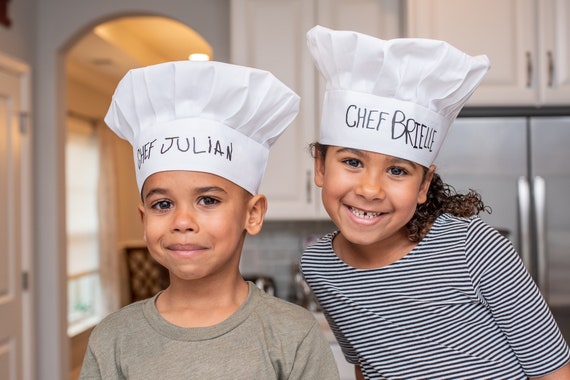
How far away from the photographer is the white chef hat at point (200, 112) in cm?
118

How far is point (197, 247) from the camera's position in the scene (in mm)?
1185

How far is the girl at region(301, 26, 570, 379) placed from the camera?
1.30m

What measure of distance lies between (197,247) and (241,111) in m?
0.24

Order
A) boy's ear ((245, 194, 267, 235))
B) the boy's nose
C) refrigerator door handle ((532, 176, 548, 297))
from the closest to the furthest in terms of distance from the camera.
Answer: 1. the boy's nose
2. boy's ear ((245, 194, 267, 235))
3. refrigerator door handle ((532, 176, 548, 297))

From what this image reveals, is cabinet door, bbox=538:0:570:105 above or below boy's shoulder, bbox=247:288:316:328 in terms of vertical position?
above

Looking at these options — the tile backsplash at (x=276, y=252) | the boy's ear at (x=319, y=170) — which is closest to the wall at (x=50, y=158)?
the tile backsplash at (x=276, y=252)

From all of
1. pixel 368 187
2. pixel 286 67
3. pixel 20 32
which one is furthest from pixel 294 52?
pixel 368 187

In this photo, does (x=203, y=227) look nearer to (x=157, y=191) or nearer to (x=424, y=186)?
(x=157, y=191)

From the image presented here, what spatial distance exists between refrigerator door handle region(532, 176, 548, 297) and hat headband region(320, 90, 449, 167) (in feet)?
5.96

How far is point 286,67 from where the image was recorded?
329 centimetres

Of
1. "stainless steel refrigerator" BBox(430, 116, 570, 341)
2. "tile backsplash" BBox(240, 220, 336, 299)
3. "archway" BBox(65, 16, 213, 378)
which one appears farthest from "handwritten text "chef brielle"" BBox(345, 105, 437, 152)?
"archway" BBox(65, 16, 213, 378)

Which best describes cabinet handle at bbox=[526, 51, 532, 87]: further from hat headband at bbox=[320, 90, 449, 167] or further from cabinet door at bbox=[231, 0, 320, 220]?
hat headband at bbox=[320, 90, 449, 167]

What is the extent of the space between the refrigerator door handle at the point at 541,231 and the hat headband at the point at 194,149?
2.08m

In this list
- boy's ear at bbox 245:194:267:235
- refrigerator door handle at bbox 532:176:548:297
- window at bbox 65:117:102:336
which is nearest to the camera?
boy's ear at bbox 245:194:267:235
